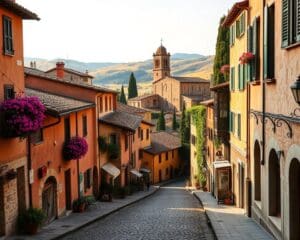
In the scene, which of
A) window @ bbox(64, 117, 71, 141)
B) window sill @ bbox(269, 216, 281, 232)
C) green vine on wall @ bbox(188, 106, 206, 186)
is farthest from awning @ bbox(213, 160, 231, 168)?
green vine on wall @ bbox(188, 106, 206, 186)

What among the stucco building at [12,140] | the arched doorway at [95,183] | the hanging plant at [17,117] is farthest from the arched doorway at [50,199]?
the arched doorway at [95,183]

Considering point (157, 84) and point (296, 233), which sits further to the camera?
point (157, 84)

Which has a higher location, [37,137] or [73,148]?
[37,137]

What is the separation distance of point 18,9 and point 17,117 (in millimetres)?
3923

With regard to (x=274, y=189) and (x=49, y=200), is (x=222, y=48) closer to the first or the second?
(x=49, y=200)

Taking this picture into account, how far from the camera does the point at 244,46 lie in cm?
2309

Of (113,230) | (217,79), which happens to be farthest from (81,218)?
(217,79)

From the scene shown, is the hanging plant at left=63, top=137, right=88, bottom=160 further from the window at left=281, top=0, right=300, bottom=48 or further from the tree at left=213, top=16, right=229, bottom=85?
the tree at left=213, top=16, right=229, bottom=85

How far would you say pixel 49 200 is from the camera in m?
21.4

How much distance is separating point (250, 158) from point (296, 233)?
8.52 meters

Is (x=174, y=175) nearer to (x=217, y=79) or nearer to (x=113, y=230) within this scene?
(x=217, y=79)

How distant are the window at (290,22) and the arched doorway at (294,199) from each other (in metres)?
3.32

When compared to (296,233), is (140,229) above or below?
below

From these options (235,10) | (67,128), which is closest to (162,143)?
(67,128)
